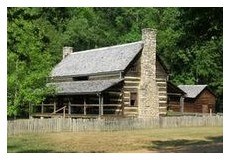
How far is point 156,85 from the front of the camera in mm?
49562

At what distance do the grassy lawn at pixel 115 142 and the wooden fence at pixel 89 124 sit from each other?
1.09m

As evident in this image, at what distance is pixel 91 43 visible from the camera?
8181cm

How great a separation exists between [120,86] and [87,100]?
13.4 feet

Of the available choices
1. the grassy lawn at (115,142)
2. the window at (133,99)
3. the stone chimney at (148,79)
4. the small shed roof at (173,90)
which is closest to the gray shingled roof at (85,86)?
the window at (133,99)

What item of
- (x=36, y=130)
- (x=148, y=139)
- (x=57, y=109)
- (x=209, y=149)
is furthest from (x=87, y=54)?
(x=209, y=149)

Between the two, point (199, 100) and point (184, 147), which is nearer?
point (184, 147)

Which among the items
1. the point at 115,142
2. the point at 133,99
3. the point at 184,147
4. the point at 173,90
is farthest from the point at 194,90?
the point at 184,147

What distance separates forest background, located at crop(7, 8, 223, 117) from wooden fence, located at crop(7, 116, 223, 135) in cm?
172

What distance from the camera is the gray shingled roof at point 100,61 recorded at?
48.2 m

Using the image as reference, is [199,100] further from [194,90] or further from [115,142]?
[115,142]

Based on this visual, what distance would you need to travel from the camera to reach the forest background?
115 feet

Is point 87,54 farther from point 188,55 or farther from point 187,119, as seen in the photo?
point 188,55

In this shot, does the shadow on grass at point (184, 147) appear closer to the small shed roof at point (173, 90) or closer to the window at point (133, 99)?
the window at point (133, 99)
